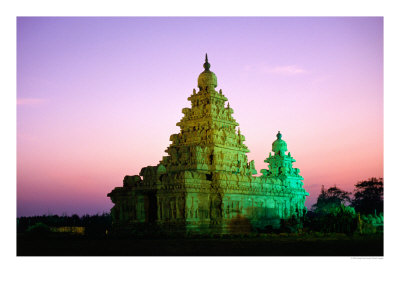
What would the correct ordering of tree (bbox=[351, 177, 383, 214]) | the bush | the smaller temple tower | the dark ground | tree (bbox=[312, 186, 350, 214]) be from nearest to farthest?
the dark ground → the bush → the smaller temple tower → tree (bbox=[351, 177, 383, 214]) → tree (bbox=[312, 186, 350, 214])

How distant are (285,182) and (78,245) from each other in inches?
896

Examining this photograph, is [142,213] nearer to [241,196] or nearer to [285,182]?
[241,196]

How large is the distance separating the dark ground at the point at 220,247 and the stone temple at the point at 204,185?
11.7 ft

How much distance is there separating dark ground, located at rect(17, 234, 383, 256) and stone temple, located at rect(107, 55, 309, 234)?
3551mm

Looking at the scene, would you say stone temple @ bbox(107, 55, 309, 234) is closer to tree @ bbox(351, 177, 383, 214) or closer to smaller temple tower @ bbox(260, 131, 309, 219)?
smaller temple tower @ bbox(260, 131, 309, 219)

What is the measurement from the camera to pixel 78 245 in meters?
32.3

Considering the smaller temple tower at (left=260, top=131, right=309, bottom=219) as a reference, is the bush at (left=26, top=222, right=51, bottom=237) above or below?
below

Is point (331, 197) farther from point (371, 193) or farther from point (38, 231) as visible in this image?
point (38, 231)

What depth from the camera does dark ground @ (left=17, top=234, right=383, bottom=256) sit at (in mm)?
27719

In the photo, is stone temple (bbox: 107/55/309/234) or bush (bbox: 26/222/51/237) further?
bush (bbox: 26/222/51/237)

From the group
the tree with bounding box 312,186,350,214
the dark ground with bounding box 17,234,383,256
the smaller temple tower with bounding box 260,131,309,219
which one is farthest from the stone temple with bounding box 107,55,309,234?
the tree with bounding box 312,186,350,214

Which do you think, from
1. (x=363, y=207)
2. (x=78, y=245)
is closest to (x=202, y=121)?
(x=78, y=245)

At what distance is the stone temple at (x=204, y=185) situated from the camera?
38531 millimetres

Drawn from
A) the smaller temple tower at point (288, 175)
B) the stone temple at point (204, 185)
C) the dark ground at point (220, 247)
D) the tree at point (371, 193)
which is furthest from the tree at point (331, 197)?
the dark ground at point (220, 247)
